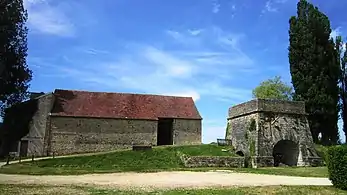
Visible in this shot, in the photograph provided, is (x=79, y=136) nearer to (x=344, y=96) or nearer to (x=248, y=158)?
(x=248, y=158)

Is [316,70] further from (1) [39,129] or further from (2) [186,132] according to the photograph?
(1) [39,129]

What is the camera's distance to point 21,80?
36.1m

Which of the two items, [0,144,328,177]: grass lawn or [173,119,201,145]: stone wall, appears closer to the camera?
[0,144,328,177]: grass lawn

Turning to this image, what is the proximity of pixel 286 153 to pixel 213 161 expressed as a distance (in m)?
9.00

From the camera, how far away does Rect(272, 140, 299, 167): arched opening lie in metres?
31.6

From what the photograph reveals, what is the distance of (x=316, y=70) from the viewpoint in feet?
117

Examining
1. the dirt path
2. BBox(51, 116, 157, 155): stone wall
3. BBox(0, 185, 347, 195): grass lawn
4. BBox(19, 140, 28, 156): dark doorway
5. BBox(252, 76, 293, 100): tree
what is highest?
BBox(252, 76, 293, 100): tree

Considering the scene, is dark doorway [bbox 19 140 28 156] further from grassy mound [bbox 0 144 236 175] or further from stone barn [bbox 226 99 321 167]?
stone barn [bbox 226 99 321 167]

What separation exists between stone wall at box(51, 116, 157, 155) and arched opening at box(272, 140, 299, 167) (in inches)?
562

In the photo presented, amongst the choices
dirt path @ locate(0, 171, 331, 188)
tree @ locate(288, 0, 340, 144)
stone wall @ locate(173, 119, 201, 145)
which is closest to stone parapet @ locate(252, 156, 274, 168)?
tree @ locate(288, 0, 340, 144)

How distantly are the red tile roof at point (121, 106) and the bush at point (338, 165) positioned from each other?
94.7ft

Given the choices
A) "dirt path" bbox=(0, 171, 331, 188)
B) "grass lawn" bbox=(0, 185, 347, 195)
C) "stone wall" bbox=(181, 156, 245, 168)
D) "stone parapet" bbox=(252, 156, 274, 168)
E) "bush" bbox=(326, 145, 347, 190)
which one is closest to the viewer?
"grass lawn" bbox=(0, 185, 347, 195)

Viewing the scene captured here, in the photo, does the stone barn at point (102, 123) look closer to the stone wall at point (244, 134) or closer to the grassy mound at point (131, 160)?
the stone wall at point (244, 134)

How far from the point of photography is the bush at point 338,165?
12669 mm
